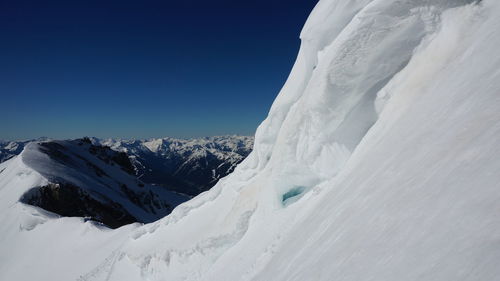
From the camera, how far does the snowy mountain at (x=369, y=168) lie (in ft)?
10.6

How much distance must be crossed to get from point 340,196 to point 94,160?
95.4 meters

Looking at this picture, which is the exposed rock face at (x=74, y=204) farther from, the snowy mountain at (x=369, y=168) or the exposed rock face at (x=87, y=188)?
the snowy mountain at (x=369, y=168)

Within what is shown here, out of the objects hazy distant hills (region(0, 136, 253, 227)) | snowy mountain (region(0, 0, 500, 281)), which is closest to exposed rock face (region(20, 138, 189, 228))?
hazy distant hills (region(0, 136, 253, 227))

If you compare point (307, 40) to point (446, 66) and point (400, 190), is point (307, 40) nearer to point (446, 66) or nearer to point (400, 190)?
point (446, 66)

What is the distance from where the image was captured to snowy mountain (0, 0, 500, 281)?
322 cm

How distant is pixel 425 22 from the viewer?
7.32 metres

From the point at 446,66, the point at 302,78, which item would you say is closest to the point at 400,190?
the point at 446,66

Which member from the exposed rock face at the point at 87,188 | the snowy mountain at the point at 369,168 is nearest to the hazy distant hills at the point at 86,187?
the exposed rock face at the point at 87,188

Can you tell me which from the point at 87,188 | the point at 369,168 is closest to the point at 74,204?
the point at 87,188

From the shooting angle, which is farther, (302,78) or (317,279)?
(302,78)

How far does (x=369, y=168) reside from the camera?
611cm

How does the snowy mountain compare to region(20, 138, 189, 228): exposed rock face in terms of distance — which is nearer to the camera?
the snowy mountain

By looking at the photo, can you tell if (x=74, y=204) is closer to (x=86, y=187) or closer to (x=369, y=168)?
(x=86, y=187)

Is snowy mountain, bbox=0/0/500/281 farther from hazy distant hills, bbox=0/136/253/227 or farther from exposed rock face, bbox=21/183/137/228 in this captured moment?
exposed rock face, bbox=21/183/137/228
